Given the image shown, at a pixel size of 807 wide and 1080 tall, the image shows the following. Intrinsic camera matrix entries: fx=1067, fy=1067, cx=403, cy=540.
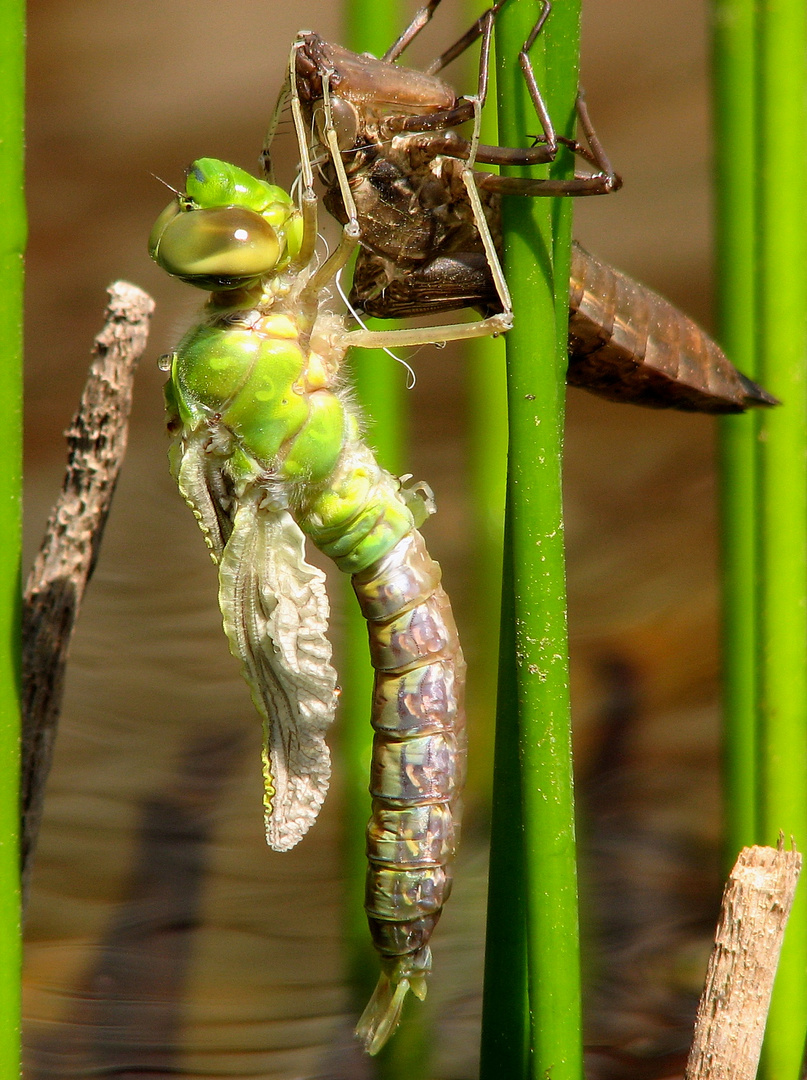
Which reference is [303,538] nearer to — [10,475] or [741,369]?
[10,475]

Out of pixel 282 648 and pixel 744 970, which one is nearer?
pixel 744 970

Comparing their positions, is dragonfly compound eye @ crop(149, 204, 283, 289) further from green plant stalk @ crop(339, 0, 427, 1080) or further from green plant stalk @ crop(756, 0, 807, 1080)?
green plant stalk @ crop(756, 0, 807, 1080)

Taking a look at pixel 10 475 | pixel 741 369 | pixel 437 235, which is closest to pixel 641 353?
pixel 741 369

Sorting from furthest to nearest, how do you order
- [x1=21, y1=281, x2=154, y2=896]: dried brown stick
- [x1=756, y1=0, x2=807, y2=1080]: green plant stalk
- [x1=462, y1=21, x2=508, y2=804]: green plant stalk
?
[x1=462, y1=21, x2=508, y2=804]: green plant stalk, [x1=21, y1=281, x2=154, y2=896]: dried brown stick, [x1=756, y1=0, x2=807, y2=1080]: green plant stalk

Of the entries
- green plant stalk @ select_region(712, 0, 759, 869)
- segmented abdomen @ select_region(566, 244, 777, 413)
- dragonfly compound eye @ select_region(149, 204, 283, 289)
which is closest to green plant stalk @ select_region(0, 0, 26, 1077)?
dragonfly compound eye @ select_region(149, 204, 283, 289)

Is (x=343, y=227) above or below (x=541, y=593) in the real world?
above

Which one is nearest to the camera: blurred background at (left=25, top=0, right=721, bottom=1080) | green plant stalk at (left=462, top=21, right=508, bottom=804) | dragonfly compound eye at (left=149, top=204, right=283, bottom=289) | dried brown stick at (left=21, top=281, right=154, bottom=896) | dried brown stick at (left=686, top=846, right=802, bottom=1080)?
dried brown stick at (left=686, top=846, right=802, bottom=1080)

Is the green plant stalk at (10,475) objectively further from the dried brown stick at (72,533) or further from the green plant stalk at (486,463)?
the green plant stalk at (486,463)
